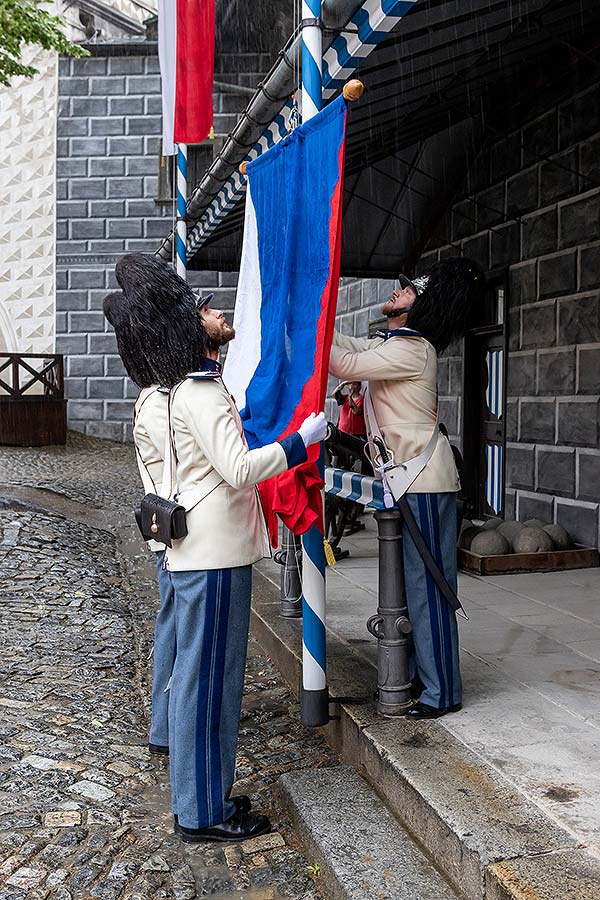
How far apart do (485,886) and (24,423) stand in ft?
43.9

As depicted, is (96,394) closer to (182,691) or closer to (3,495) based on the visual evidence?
(3,495)

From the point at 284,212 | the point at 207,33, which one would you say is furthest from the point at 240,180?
the point at 284,212

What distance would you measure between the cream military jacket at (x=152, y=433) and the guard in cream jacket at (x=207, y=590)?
0.19 metres

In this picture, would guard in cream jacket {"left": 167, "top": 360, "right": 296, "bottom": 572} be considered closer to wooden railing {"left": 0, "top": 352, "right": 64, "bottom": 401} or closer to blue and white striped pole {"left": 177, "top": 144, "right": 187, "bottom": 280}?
blue and white striped pole {"left": 177, "top": 144, "right": 187, "bottom": 280}

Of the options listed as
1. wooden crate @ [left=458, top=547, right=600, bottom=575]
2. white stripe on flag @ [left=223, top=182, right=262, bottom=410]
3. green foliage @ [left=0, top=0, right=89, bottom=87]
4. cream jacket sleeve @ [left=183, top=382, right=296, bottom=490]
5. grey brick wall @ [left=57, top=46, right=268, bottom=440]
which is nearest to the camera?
cream jacket sleeve @ [left=183, top=382, right=296, bottom=490]

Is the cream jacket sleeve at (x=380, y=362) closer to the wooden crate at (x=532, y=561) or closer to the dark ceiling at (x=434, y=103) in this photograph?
the dark ceiling at (x=434, y=103)

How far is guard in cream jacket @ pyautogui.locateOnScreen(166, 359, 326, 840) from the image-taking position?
2936 millimetres

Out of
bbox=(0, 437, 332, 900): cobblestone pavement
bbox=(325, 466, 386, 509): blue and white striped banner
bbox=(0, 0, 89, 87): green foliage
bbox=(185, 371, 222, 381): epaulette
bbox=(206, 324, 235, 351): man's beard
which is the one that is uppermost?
bbox=(0, 0, 89, 87): green foliage

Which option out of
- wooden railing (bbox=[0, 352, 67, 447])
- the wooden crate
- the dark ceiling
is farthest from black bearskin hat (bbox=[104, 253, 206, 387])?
wooden railing (bbox=[0, 352, 67, 447])

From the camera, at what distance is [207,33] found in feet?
23.9

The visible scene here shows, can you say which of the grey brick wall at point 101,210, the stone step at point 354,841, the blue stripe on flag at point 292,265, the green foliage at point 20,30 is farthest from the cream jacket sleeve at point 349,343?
the grey brick wall at point 101,210

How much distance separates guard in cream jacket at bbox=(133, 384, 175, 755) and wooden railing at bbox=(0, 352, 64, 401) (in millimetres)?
11780

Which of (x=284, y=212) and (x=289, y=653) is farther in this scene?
(x=289, y=653)

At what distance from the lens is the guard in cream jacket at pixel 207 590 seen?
9.63 feet
